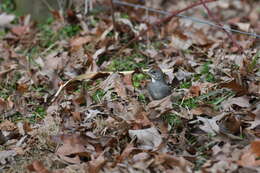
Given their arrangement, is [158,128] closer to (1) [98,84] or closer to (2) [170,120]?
(2) [170,120]

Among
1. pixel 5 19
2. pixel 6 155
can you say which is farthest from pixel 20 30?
pixel 6 155

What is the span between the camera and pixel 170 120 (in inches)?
152

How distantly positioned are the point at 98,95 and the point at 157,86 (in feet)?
2.20

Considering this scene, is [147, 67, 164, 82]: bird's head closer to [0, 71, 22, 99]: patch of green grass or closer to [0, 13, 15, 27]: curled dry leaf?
[0, 71, 22, 99]: patch of green grass

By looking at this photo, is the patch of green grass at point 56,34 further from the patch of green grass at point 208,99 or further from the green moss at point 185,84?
the patch of green grass at point 208,99

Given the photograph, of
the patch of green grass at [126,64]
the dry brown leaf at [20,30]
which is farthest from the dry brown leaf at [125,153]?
the dry brown leaf at [20,30]

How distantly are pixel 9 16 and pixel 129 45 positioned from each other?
210 centimetres

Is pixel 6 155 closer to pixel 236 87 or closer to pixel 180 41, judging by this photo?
pixel 236 87

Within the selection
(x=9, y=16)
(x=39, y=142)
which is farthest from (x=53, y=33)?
(x=39, y=142)

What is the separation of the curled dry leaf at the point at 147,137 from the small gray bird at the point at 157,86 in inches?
20.9

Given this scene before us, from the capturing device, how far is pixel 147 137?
3.63 metres

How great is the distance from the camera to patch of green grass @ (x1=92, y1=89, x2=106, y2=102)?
4.40m

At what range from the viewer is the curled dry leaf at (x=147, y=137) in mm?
3576

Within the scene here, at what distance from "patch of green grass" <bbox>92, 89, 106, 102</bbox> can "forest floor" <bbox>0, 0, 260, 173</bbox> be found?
0.02 m
